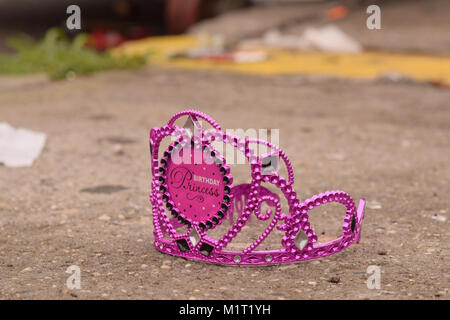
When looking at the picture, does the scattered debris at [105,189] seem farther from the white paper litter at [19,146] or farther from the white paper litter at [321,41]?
the white paper litter at [321,41]

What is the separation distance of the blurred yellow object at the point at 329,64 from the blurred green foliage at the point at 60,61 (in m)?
0.41

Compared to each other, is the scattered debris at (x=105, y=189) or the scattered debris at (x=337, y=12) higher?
the scattered debris at (x=337, y=12)

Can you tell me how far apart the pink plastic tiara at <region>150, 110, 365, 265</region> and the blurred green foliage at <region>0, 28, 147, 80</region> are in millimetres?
4511

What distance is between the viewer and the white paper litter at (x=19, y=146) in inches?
154

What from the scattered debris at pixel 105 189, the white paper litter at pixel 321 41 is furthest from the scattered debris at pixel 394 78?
the scattered debris at pixel 105 189

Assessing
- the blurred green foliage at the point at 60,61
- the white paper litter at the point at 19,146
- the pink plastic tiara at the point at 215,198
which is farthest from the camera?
the blurred green foliage at the point at 60,61

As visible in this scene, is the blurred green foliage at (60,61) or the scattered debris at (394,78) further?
the blurred green foliage at (60,61)

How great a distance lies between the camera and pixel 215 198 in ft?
7.84

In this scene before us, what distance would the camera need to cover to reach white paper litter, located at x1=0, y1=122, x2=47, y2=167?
3.92 meters

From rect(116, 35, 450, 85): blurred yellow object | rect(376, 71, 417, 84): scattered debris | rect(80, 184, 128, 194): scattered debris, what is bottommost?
rect(80, 184, 128, 194): scattered debris

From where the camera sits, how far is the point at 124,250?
2.62 metres

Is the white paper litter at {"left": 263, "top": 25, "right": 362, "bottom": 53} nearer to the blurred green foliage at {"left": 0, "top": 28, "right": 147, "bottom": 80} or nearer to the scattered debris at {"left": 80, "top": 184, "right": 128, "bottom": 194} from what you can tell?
the blurred green foliage at {"left": 0, "top": 28, "right": 147, "bottom": 80}

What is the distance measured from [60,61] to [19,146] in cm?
336

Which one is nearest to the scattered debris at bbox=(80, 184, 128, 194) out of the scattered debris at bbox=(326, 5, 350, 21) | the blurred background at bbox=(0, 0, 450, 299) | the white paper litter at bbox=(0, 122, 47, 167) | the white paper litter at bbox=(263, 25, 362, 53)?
the blurred background at bbox=(0, 0, 450, 299)
